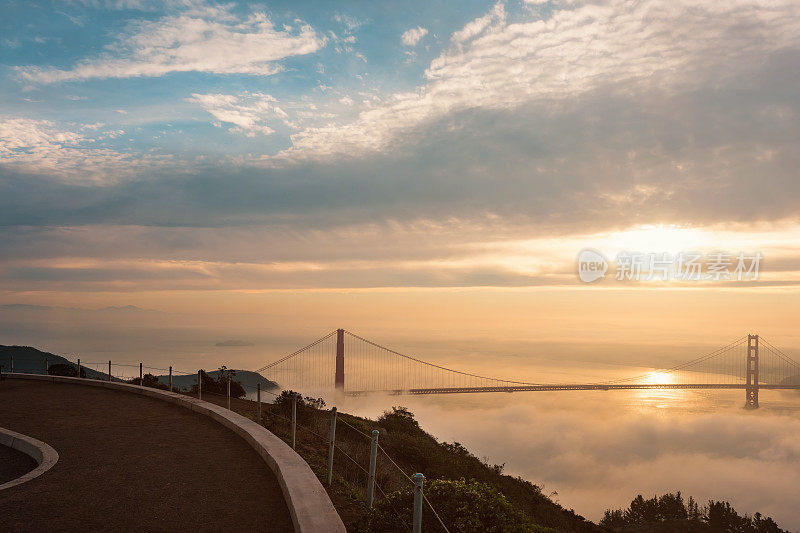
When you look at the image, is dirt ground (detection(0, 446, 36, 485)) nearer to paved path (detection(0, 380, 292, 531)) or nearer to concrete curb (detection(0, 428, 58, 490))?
concrete curb (detection(0, 428, 58, 490))

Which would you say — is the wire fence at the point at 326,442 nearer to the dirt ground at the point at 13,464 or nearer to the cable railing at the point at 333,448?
the cable railing at the point at 333,448

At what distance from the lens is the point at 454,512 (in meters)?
6.90

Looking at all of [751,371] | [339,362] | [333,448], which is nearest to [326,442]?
[333,448]

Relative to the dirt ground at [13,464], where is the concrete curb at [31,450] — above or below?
above

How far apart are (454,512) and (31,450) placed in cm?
871

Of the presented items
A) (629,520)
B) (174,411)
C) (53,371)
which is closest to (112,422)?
(174,411)

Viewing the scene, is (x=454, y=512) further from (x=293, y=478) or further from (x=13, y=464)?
(x=13, y=464)

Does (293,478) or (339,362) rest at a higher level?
(293,478)

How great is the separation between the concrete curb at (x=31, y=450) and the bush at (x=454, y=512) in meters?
5.52

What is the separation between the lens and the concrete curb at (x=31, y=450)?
8.95m

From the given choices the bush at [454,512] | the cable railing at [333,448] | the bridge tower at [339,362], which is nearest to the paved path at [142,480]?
the bush at [454,512]

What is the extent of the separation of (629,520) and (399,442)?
43694mm

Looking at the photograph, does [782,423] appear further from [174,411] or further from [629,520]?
[174,411]

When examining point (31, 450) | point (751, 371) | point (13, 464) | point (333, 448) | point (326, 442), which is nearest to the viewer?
point (333, 448)
